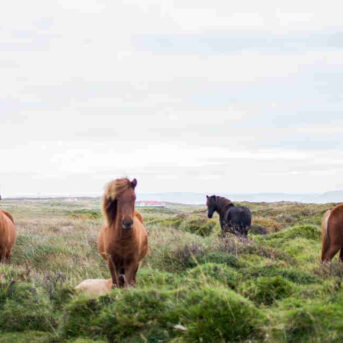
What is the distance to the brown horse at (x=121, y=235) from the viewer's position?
752 cm

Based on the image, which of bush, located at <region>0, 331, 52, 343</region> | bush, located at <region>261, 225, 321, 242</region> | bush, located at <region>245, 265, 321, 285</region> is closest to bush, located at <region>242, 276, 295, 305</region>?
bush, located at <region>245, 265, 321, 285</region>

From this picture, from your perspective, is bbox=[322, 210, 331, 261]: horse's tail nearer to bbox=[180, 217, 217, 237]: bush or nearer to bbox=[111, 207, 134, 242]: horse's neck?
bbox=[111, 207, 134, 242]: horse's neck

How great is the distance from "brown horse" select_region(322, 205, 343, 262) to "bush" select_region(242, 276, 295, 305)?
115 inches

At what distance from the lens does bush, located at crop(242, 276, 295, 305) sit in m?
6.68

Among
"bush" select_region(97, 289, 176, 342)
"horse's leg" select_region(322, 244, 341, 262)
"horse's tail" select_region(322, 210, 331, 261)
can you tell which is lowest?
"bush" select_region(97, 289, 176, 342)

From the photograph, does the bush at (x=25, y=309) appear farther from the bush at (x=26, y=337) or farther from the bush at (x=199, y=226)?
the bush at (x=199, y=226)

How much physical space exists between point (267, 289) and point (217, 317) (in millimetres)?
1688

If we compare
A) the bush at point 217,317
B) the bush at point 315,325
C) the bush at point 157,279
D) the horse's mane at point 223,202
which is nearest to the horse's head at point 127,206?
the bush at point 157,279

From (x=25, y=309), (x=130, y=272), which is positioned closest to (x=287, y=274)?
(x=130, y=272)

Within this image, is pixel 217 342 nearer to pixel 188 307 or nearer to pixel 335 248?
pixel 188 307

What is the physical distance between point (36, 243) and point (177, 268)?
19.0 ft

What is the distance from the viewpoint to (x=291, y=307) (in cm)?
594

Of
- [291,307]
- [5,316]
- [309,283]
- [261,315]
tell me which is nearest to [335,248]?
[309,283]

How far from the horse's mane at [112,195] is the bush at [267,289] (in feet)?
7.87
